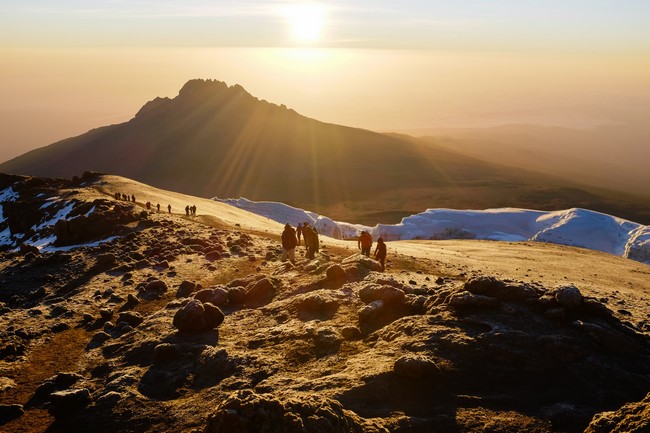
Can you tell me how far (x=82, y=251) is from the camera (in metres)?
26.3

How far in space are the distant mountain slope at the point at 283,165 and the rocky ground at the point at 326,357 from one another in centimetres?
10102

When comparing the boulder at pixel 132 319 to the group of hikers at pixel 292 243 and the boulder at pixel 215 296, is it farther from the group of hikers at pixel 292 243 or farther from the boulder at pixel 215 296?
the group of hikers at pixel 292 243

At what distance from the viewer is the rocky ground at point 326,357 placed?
29.6ft

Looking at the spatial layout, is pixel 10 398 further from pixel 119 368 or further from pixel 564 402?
pixel 564 402

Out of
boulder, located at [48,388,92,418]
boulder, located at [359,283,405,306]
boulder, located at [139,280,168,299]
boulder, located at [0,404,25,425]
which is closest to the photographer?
boulder, located at [48,388,92,418]

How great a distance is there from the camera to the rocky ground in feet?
29.6

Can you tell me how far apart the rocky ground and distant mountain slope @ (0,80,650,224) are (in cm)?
10102

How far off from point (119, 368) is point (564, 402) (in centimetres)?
1057

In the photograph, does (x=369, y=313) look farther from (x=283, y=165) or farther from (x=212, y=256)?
(x=283, y=165)

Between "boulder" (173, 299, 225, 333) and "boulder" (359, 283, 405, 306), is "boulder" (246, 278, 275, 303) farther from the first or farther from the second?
"boulder" (359, 283, 405, 306)

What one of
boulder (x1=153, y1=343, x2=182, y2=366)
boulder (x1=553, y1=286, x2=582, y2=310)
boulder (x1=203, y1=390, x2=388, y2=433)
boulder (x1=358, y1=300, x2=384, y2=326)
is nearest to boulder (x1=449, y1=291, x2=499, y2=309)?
boulder (x1=553, y1=286, x2=582, y2=310)

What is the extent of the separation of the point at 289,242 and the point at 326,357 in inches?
503

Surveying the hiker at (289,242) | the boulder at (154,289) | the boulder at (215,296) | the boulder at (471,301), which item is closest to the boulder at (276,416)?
the boulder at (471,301)

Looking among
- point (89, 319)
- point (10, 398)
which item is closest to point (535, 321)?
point (10, 398)
